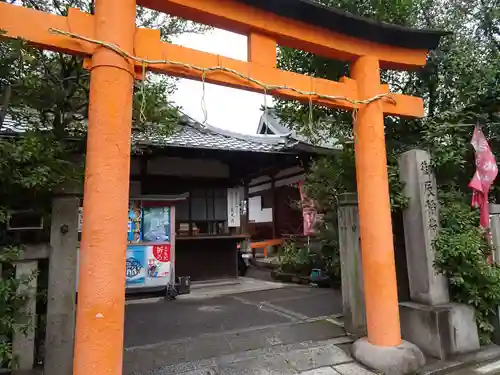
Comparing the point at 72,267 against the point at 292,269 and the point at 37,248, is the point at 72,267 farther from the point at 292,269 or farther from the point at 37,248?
the point at 292,269

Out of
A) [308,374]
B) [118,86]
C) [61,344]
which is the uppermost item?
[118,86]

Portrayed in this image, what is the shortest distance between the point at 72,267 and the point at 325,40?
390 cm

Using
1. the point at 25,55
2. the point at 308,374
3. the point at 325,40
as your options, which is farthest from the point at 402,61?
the point at 25,55

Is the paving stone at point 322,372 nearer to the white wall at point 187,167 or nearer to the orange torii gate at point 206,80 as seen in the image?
the orange torii gate at point 206,80

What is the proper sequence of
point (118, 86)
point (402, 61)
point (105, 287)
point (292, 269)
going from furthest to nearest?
1. point (292, 269)
2. point (402, 61)
3. point (118, 86)
4. point (105, 287)

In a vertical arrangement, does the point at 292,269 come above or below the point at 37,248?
below

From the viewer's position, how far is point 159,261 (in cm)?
948

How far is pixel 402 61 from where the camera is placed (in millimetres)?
4781

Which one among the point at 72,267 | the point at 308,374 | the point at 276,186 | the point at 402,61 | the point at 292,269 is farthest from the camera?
the point at 276,186

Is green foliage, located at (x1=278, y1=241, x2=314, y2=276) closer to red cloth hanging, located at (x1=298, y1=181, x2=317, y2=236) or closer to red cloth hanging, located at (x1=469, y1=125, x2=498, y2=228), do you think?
red cloth hanging, located at (x1=298, y1=181, x2=317, y2=236)

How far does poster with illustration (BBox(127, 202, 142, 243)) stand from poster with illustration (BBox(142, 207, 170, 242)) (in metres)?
0.12

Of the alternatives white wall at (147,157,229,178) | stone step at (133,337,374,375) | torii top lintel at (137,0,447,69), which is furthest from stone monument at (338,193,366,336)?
white wall at (147,157,229,178)

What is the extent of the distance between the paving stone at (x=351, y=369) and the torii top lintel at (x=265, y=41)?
3.20 metres

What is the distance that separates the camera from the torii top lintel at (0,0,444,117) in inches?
113
